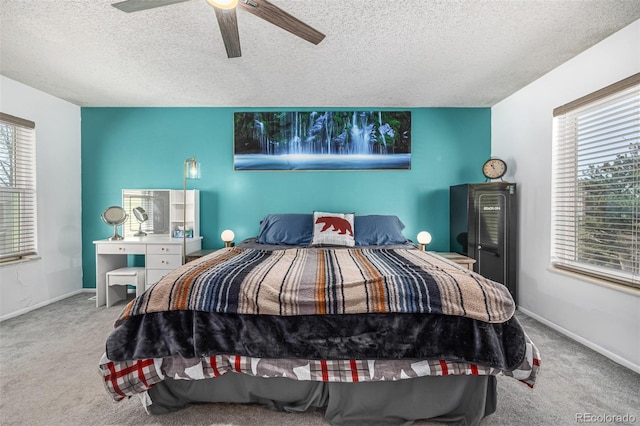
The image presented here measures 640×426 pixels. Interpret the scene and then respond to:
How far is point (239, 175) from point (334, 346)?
9.12 ft

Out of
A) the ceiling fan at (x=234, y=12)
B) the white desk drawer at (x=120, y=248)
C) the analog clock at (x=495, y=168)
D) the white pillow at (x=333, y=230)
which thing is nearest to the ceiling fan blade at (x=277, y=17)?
the ceiling fan at (x=234, y=12)

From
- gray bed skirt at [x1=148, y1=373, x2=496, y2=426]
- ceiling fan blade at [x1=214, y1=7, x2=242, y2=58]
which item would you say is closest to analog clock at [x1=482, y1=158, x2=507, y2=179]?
gray bed skirt at [x1=148, y1=373, x2=496, y2=426]

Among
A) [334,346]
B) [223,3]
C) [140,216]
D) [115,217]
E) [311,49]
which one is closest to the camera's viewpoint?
[334,346]

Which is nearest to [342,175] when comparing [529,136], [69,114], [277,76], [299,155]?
[299,155]

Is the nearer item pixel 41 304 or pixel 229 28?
pixel 229 28

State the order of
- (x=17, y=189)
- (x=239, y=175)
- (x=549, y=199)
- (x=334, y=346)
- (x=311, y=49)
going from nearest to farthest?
(x=334, y=346), (x=311, y=49), (x=549, y=199), (x=17, y=189), (x=239, y=175)

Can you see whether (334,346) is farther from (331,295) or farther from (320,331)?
(331,295)

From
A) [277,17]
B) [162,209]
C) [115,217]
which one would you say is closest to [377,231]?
[277,17]

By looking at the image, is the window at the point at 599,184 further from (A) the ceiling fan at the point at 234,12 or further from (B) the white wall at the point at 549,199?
(A) the ceiling fan at the point at 234,12

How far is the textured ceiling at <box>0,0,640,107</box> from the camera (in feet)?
6.16

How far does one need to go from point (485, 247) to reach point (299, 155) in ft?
7.89

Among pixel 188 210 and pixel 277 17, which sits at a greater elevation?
pixel 277 17

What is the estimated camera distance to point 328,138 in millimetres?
3564

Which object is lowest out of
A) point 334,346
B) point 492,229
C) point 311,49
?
point 334,346
